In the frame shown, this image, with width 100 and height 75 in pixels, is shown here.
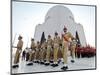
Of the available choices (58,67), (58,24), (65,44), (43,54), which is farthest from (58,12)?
(58,67)

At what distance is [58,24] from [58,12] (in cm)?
13

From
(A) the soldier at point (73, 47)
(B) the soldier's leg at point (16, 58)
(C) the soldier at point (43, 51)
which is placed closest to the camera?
(B) the soldier's leg at point (16, 58)

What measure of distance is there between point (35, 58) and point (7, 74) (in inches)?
12.9

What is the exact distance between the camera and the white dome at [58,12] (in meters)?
2.49

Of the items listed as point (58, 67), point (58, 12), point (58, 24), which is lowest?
point (58, 67)

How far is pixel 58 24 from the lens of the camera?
8.27ft

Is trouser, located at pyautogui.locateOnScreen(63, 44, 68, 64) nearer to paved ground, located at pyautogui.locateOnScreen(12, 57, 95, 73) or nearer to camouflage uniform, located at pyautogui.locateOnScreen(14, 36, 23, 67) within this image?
paved ground, located at pyautogui.locateOnScreen(12, 57, 95, 73)

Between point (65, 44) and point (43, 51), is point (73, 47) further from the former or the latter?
point (43, 51)

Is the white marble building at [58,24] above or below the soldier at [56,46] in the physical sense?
above

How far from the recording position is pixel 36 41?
7.95 ft

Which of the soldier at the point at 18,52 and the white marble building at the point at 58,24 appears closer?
the soldier at the point at 18,52

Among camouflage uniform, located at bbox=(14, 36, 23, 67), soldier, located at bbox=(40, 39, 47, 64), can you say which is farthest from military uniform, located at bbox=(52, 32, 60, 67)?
camouflage uniform, located at bbox=(14, 36, 23, 67)

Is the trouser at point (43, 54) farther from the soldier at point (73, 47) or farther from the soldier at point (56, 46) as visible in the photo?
the soldier at point (73, 47)

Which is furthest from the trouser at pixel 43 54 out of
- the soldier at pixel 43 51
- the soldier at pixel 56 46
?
the soldier at pixel 56 46
